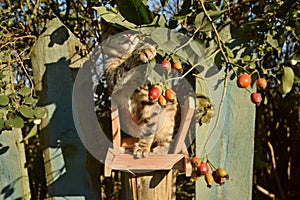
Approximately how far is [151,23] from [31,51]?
1.33ft

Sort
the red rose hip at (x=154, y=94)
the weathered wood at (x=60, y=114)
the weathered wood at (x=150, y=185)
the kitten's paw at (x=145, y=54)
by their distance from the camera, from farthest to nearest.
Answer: the weathered wood at (x=60, y=114) < the weathered wood at (x=150, y=185) < the kitten's paw at (x=145, y=54) < the red rose hip at (x=154, y=94)

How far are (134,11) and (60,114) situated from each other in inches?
18.6

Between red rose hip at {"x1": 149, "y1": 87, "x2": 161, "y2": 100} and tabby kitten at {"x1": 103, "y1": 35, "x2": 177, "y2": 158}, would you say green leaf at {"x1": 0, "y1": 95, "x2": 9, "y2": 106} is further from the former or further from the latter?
red rose hip at {"x1": 149, "y1": 87, "x2": 161, "y2": 100}

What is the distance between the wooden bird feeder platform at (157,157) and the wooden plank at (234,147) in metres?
0.23

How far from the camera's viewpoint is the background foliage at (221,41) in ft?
3.19

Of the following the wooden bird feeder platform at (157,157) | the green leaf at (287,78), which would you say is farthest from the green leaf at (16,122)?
the green leaf at (287,78)

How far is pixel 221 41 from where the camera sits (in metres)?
0.97

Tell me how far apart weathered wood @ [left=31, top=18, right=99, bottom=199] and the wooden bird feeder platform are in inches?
11.5

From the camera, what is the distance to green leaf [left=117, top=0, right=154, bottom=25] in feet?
2.97

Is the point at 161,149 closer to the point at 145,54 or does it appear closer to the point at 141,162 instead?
the point at 141,162

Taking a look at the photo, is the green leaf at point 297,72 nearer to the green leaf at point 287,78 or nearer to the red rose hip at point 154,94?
the green leaf at point 287,78

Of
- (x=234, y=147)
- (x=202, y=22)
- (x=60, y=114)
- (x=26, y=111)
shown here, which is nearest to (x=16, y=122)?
(x=26, y=111)

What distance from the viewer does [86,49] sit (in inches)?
49.4

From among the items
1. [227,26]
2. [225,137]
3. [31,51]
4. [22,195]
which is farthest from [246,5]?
[22,195]
